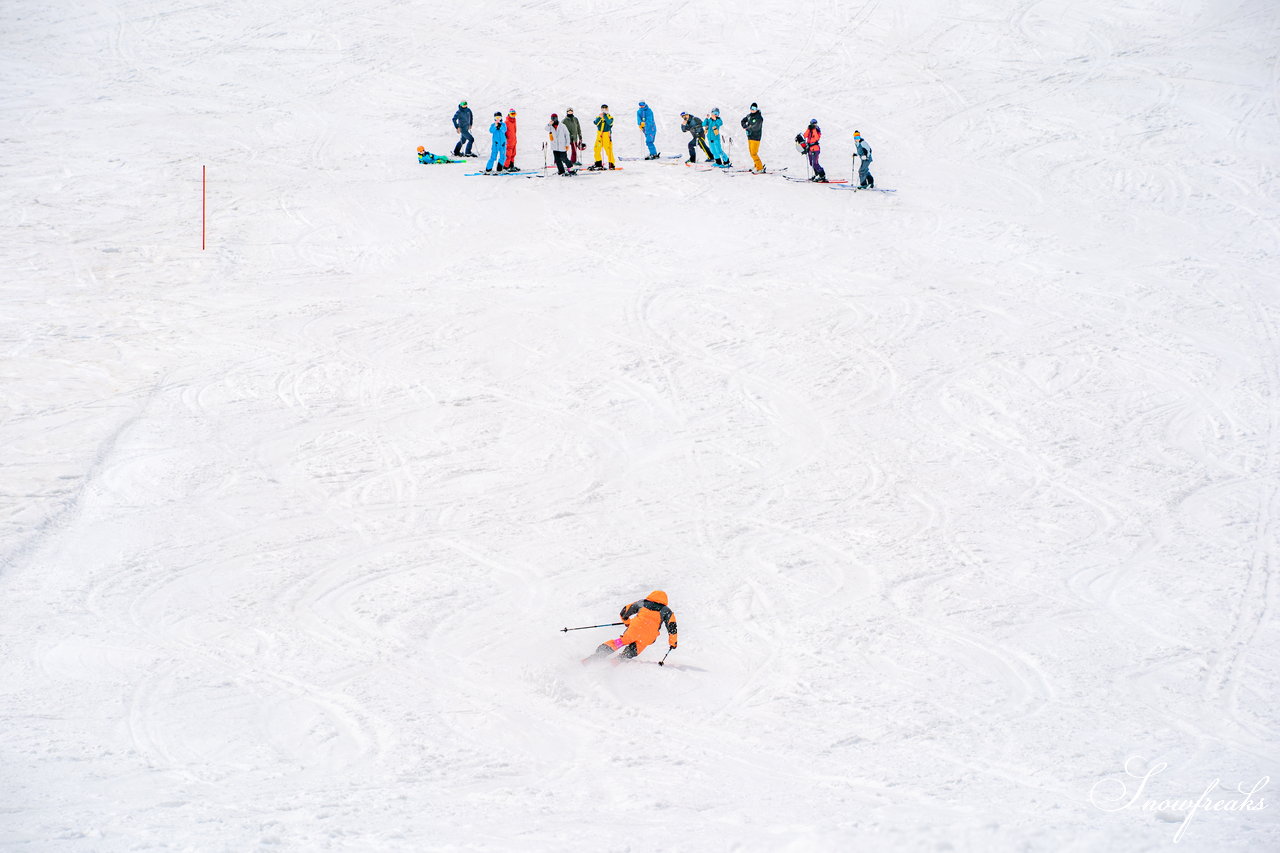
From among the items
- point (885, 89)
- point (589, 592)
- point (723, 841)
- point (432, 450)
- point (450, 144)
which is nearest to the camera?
point (723, 841)

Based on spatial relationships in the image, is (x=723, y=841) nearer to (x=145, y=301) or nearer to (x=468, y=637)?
(x=468, y=637)

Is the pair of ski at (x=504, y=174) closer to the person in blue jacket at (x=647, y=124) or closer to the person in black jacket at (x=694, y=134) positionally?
the person in blue jacket at (x=647, y=124)

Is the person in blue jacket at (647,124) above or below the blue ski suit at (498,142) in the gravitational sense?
above

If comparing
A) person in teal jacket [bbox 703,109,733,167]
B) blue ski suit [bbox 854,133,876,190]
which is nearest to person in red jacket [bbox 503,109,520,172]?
person in teal jacket [bbox 703,109,733,167]

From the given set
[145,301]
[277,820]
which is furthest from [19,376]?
[277,820]

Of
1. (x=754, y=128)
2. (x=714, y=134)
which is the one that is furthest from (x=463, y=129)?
(x=754, y=128)

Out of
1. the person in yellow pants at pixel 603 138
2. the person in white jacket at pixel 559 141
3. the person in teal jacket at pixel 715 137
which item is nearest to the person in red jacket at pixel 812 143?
the person in teal jacket at pixel 715 137

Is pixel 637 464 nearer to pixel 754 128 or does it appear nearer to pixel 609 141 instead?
pixel 609 141

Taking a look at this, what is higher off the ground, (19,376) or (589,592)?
(19,376)
